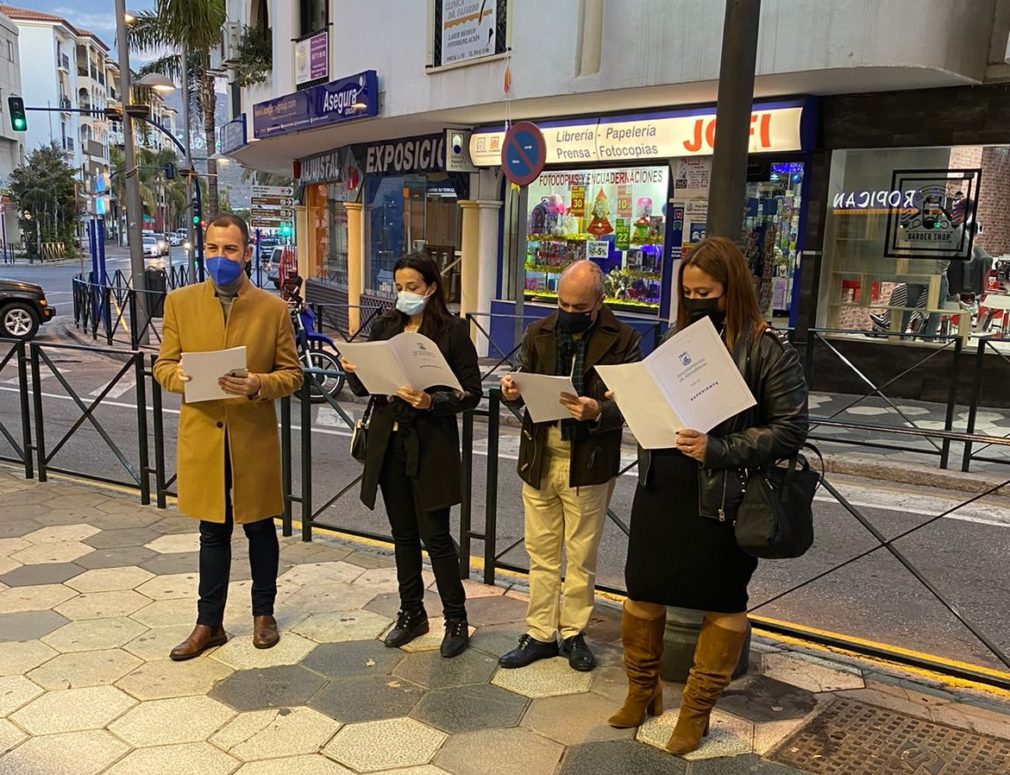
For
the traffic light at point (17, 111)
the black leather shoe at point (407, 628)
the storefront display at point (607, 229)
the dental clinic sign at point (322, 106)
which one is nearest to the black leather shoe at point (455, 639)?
the black leather shoe at point (407, 628)

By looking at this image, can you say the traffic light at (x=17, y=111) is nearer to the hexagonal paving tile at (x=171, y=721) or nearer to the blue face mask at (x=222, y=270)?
the blue face mask at (x=222, y=270)

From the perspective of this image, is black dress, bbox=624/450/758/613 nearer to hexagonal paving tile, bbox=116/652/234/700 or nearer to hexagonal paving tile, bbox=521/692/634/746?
hexagonal paving tile, bbox=521/692/634/746

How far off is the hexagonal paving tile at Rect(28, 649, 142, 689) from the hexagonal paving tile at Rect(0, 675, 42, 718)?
34 millimetres

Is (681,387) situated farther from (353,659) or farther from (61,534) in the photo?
(61,534)

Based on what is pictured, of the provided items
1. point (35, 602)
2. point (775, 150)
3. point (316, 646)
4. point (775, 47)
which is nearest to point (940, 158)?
point (775, 150)

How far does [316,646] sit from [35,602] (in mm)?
1555

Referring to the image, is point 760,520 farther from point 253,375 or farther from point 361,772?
point 253,375

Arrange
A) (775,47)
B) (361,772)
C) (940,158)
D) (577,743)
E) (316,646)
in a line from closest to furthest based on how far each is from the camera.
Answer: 1. (361,772)
2. (577,743)
3. (316,646)
4. (775,47)
5. (940,158)

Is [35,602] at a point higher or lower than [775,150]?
lower

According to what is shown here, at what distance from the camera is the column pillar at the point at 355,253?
678 inches

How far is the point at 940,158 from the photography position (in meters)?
9.76

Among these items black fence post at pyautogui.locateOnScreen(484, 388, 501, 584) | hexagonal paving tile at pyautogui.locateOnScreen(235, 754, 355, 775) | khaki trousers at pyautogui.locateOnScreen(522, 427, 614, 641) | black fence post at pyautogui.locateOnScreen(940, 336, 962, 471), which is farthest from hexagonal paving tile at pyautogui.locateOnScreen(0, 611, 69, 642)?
black fence post at pyautogui.locateOnScreen(940, 336, 962, 471)

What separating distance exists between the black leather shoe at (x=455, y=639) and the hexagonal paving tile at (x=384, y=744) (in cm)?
51

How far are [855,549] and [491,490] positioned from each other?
2.73m
